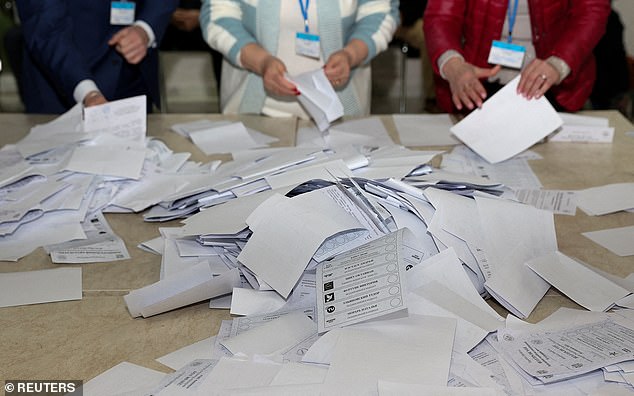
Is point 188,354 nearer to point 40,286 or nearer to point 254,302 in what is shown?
point 254,302

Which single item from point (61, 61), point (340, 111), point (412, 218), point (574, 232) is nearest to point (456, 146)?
point (340, 111)

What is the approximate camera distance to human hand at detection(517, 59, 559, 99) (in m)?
2.05

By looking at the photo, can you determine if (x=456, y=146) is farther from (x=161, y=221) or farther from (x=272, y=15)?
(x=161, y=221)

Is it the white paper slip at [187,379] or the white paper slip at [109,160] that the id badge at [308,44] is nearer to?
the white paper slip at [109,160]

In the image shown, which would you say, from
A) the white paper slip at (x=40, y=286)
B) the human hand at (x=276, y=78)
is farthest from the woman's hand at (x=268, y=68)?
the white paper slip at (x=40, y=286)

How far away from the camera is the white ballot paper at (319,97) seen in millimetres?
2133

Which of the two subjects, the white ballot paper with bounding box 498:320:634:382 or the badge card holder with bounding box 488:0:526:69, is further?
the badge card holder with bounding box 488:0:526:69

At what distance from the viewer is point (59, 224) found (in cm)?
164

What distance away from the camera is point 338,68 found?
2264 millimetres

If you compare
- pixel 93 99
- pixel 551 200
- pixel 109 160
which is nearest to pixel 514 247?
pixel 551 200

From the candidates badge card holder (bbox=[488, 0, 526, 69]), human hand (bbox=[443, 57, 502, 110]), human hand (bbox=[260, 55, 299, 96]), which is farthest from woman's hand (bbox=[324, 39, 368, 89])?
badge card holder (bbox=[488, 0, 526, 69])

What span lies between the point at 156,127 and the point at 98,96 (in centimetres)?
19

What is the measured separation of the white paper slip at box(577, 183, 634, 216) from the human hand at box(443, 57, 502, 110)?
0.44 meters

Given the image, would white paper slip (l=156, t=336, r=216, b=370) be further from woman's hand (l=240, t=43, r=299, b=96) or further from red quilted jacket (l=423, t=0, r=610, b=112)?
red quilted jacket (l=423, t=0, r=610, b=112)
